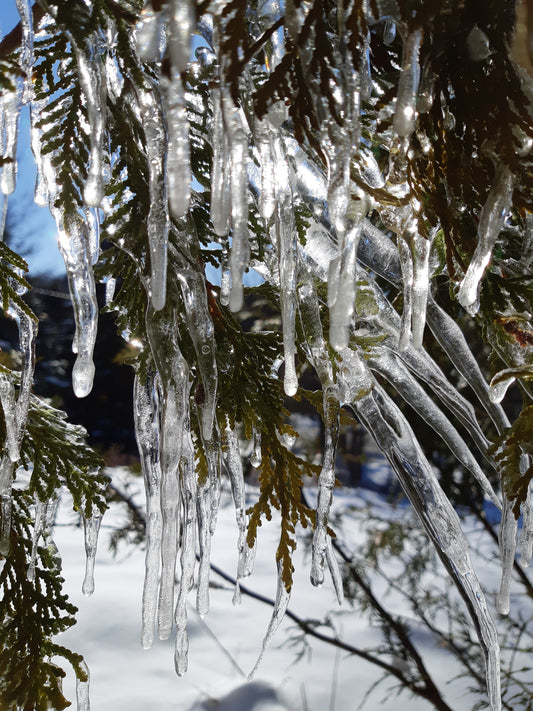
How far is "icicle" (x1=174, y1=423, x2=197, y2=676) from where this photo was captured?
0.96 m

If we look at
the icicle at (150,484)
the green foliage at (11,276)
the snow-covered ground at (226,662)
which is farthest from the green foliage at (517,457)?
the snow-covered ground at (226,662)

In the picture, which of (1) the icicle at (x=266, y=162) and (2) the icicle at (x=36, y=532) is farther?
(2) the icicle at (x=36, y=532)

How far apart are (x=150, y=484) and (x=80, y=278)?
1.45ft

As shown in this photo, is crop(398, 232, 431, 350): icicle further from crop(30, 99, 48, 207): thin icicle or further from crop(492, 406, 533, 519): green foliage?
crop(30, 99, 48, 207): thin icicle

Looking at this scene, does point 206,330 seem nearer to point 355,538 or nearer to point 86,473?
point 86,473

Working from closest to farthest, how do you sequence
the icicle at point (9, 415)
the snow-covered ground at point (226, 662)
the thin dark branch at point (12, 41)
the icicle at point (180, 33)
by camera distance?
the icicle at point (180, 33) < the thin dark branch at point (12, 41) < the icicle at point (9, 415) < the snow-covered ground at point (226, 662)

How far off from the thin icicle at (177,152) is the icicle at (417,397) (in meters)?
0.62

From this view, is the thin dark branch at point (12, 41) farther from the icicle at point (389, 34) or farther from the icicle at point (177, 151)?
the icicle at point (389, 34)

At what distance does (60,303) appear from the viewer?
482 inches

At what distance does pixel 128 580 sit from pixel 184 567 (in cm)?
486

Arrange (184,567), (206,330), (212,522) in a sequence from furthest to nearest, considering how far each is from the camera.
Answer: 1. (212,522)
2. (184,567)
3. (206,330)

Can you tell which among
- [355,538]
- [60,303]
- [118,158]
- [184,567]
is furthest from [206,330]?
[60,303]

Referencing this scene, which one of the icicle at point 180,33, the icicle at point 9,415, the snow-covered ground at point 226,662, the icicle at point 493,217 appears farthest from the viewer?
the snow-covered ground at point 226,662

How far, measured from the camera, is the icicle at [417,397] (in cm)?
107
